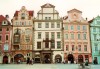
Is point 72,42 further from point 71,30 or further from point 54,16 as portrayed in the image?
point 54,16

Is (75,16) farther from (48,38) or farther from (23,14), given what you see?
(23,14)

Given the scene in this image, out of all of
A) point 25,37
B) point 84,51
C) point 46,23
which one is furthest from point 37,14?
point 84,51

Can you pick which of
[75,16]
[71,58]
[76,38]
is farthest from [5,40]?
[75,16]

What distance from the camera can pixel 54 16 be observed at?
55469mm

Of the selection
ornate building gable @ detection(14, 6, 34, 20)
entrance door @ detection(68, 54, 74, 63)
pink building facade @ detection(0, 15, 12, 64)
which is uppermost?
ornate building gable @ detection(14, 6, 34, 20)

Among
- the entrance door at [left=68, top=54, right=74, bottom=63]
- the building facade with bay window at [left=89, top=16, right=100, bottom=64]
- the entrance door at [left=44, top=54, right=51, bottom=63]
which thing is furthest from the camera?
the building facade with bay window at [left=89, top=16, right=100, bottom=64]

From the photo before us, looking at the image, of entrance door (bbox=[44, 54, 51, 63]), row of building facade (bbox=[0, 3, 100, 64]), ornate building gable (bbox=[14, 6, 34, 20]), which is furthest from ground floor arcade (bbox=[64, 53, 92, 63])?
ornate building gable (bbox=[14, 6, 34, 20])

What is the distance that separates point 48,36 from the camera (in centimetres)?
5469

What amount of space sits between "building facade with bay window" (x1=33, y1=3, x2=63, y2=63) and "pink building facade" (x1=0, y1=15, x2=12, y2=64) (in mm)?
6840

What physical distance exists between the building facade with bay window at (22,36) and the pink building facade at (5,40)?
1.14 m

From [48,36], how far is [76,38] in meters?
7.47

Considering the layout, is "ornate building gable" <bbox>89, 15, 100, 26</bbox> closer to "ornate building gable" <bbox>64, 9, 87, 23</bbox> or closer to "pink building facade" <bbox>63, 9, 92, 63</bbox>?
"pink building facade" <bbox>63, 9, 92, 63</bbox>

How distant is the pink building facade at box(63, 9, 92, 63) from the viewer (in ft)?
179

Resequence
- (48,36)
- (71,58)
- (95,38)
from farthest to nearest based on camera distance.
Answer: (95,38) → (71,58) → (48,36)
